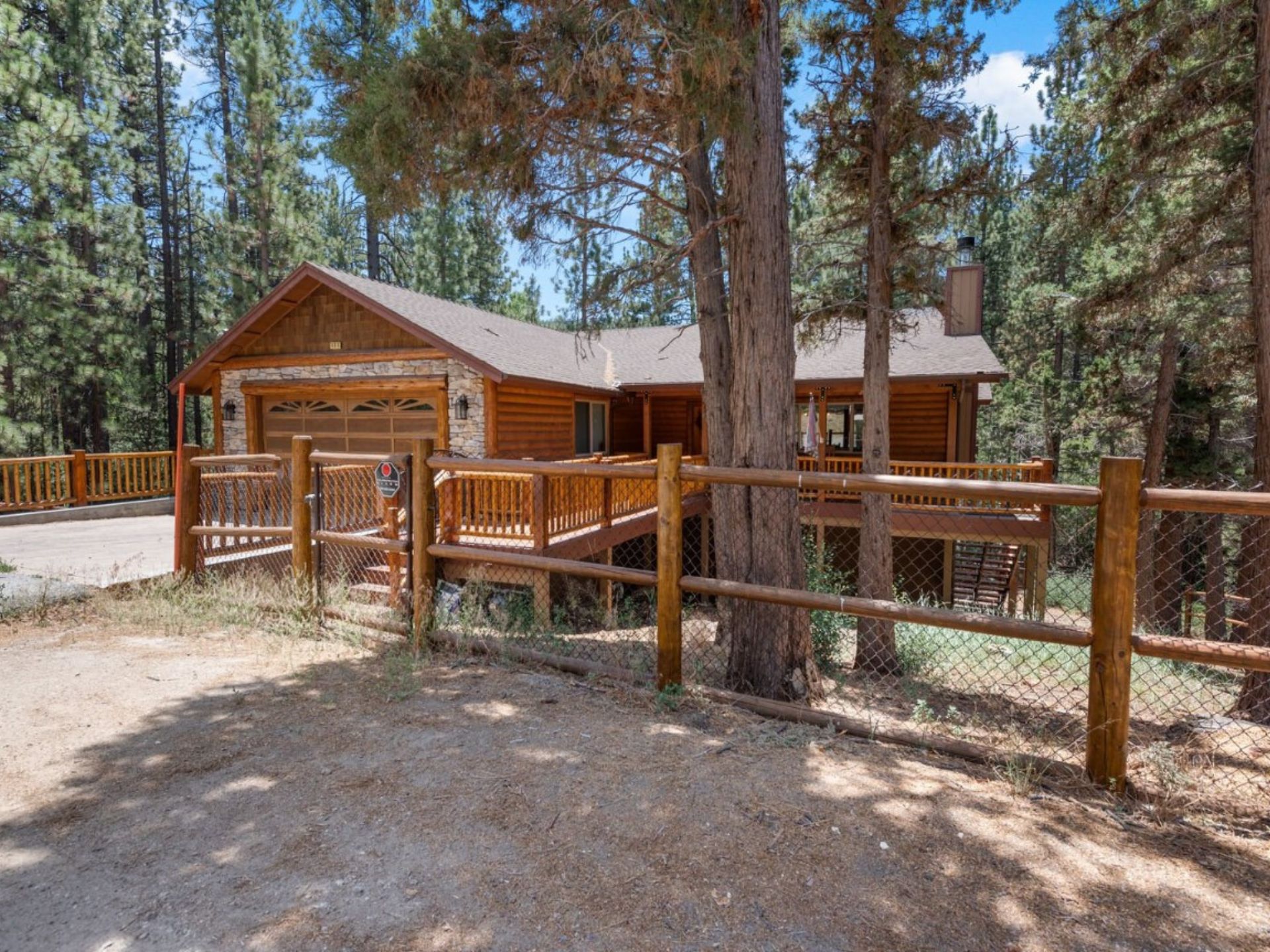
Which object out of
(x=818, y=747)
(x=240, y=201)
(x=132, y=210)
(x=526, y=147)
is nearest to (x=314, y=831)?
(x=818, y=747)

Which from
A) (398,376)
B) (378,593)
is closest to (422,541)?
(378,593)

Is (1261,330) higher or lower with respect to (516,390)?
higher

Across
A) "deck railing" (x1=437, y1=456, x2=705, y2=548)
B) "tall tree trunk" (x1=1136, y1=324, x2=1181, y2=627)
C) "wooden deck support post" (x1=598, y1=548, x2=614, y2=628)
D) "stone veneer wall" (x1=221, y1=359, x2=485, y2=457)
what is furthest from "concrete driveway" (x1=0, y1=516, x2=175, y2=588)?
"tall tree trunk" (x1=1136, y1=324, x2=1181, y2=627)

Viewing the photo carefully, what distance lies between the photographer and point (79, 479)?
13.0 metres

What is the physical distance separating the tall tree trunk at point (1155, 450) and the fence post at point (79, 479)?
19953 millimetres

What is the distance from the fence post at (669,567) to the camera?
12.8ft

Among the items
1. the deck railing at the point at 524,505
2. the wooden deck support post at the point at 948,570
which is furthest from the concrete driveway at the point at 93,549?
the wooden deck support post at the point at 948,570

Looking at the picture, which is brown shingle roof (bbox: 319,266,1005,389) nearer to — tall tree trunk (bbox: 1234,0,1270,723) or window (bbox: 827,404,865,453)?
window (bbox: 827,404,865,453)

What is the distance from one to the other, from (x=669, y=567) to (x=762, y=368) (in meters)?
1.47

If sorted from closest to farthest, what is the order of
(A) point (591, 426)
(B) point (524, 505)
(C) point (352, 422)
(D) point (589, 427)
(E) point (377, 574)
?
(B) point (524, 505)
(E) point (377, 574)
(C) point (352, 422)
(D) point (589, 427)
(A) point (591, 426)

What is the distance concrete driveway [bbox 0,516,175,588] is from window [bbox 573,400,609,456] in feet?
24.7

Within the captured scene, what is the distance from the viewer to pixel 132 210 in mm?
17750

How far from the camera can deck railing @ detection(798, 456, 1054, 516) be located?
456 inches

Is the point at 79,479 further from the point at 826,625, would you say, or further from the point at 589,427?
the point at 826,625
